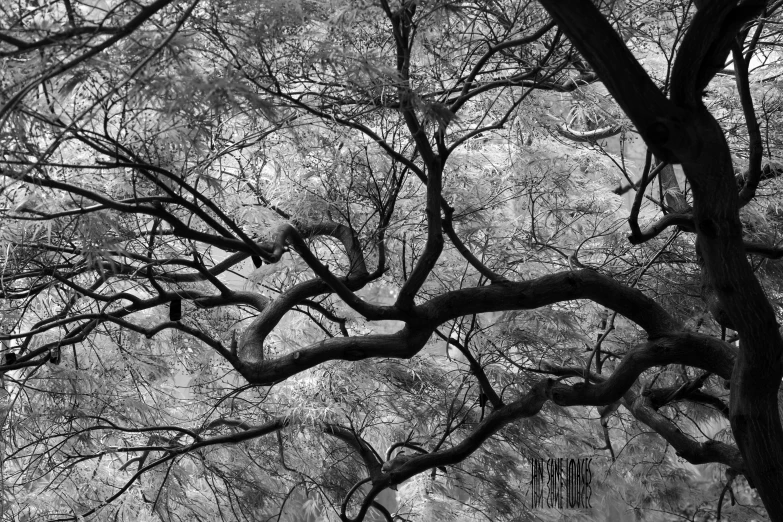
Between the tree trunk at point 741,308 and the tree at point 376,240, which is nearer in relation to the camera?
the tree at point 376,240

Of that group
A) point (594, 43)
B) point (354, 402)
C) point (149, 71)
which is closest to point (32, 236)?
point (149, 71)

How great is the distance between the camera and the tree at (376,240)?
164cm

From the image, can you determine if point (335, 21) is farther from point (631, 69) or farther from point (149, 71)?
point (631, 69)

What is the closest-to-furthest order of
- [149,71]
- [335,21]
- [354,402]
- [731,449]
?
[149,71] < [335,21] < [731,449] < [354,402]

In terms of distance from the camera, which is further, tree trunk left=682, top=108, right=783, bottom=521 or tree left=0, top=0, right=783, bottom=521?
tree trunk left=682, top=108, right=783, bottom=521

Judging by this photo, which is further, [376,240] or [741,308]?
[376,240]

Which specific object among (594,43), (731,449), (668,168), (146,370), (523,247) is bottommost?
(731,449)

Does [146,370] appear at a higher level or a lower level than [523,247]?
lower

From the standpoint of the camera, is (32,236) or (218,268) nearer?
(32,236)

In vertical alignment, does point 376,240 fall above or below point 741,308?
above

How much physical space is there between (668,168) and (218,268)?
2.09 meters

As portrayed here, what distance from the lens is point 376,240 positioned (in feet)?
9.01

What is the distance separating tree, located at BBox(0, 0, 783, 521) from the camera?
164 centimetres

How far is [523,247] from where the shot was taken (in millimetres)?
3184
